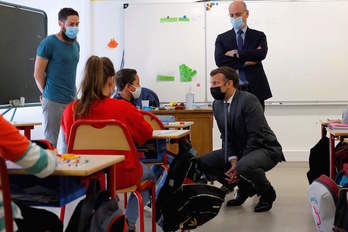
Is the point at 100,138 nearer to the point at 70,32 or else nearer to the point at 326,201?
the point at 326,201

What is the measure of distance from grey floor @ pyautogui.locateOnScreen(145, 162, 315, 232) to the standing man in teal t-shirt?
110 cm

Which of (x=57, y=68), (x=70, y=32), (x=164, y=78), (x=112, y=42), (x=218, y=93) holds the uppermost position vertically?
(x=112, y=42)

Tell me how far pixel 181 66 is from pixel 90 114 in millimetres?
3931

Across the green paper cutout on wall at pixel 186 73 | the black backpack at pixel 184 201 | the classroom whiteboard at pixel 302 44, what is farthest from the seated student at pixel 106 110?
the classroom whiteboard at pixel 302 44

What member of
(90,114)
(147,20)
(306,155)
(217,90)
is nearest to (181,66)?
(147,20)

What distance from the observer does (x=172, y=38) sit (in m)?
6.20

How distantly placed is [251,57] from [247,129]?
2.98ft

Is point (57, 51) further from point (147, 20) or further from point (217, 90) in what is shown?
point (147, 20)

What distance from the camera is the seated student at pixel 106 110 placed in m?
2.30

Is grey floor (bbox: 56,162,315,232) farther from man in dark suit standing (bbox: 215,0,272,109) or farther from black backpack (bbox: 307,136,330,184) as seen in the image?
man in dark suit standing (bbox: 215,0,272,109)

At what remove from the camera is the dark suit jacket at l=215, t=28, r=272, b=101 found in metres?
4.08

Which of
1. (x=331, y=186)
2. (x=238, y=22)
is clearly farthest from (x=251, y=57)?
(x=331, y=186)

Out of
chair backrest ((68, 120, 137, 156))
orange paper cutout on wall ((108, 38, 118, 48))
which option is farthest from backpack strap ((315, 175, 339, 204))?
orange paper cutout on wall ((108, 38, 118, 48))

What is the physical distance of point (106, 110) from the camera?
92.4 inches
